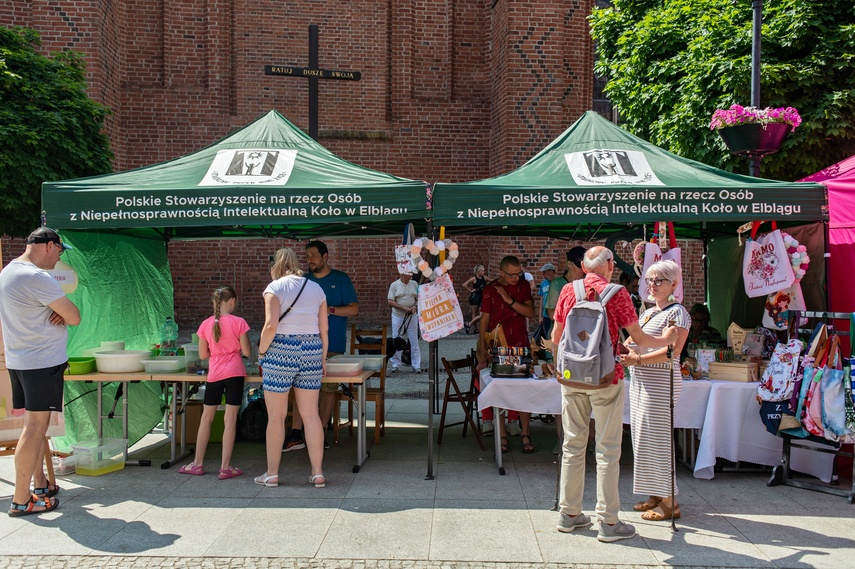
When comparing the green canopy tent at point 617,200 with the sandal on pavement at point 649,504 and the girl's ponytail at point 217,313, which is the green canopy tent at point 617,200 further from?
the sandal on pavement at point 649,504

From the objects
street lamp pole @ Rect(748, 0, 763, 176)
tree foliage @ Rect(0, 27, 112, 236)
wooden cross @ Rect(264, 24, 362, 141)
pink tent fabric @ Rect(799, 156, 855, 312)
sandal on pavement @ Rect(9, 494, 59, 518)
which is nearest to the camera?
sandal on pavement @ Rect(9, 494, 59, 518)

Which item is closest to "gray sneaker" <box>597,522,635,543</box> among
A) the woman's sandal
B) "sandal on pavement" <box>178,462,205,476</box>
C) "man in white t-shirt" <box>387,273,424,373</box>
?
the woman's sandal

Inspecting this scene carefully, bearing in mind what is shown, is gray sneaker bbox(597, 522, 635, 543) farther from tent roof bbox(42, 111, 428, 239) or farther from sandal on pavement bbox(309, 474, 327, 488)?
tent roof bbox(42, 111, 428, 239)

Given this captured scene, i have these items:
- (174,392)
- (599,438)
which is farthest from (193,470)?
(599,438)

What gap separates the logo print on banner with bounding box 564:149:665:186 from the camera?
625 cm

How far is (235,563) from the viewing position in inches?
175

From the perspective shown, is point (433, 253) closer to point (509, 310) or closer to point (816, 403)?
point (509, 310)

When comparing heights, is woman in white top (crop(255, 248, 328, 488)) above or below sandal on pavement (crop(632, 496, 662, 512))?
above

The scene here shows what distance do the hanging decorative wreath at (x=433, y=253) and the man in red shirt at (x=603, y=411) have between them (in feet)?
5.38

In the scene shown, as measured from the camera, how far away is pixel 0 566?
4367mm

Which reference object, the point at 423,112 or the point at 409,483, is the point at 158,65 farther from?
the point at 409,483

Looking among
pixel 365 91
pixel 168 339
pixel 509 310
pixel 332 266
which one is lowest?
pixel 168 339

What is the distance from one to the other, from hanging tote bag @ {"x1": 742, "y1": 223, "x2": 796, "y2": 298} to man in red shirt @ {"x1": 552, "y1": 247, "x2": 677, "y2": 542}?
217 cm

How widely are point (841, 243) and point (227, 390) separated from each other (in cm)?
559
